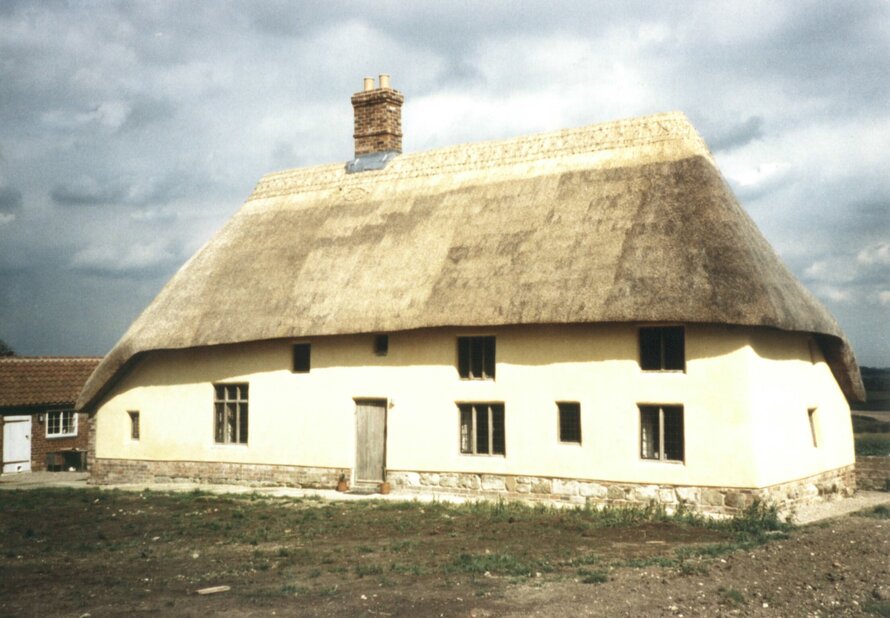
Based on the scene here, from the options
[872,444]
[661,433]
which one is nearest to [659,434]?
[661,433]

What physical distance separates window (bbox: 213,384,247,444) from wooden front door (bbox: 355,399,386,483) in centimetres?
346

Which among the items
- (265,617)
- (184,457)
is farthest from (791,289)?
(184,457)

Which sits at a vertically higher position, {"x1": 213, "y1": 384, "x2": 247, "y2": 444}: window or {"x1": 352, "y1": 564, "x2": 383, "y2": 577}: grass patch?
{"x1": 213, "y1": 384, "x2": 247, "y2": 444}: window

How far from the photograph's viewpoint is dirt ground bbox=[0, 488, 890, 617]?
9.48 m

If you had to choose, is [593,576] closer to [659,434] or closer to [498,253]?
[659,434]

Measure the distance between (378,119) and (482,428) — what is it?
9.96 meters

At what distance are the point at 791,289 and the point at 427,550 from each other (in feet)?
32.0

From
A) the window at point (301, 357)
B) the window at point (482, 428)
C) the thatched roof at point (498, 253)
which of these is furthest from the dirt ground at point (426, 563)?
the window at point (301, 357)

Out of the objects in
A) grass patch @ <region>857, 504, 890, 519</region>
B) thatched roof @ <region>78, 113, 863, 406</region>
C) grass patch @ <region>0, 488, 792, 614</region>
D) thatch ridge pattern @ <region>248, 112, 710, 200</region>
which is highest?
thatch ridge pattern @ <region>248, 112, 710, 200</region>

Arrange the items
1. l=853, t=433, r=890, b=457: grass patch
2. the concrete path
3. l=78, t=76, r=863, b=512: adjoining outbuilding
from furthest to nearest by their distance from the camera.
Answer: l=853, t=433, r=890, b=457: grass patch
the concrete path
l=78, t=76, r=863, b=512: adjoining outbuilding

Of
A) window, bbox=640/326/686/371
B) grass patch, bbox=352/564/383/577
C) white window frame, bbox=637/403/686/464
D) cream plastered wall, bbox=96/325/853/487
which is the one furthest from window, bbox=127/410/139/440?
grass patch, bbox=352/564/383/577

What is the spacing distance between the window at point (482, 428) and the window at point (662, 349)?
3.36m

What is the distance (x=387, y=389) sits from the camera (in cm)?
2023

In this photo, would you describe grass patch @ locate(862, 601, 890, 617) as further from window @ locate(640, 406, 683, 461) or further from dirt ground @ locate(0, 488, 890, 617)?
window @ locate(640, 406, 683, 461)
